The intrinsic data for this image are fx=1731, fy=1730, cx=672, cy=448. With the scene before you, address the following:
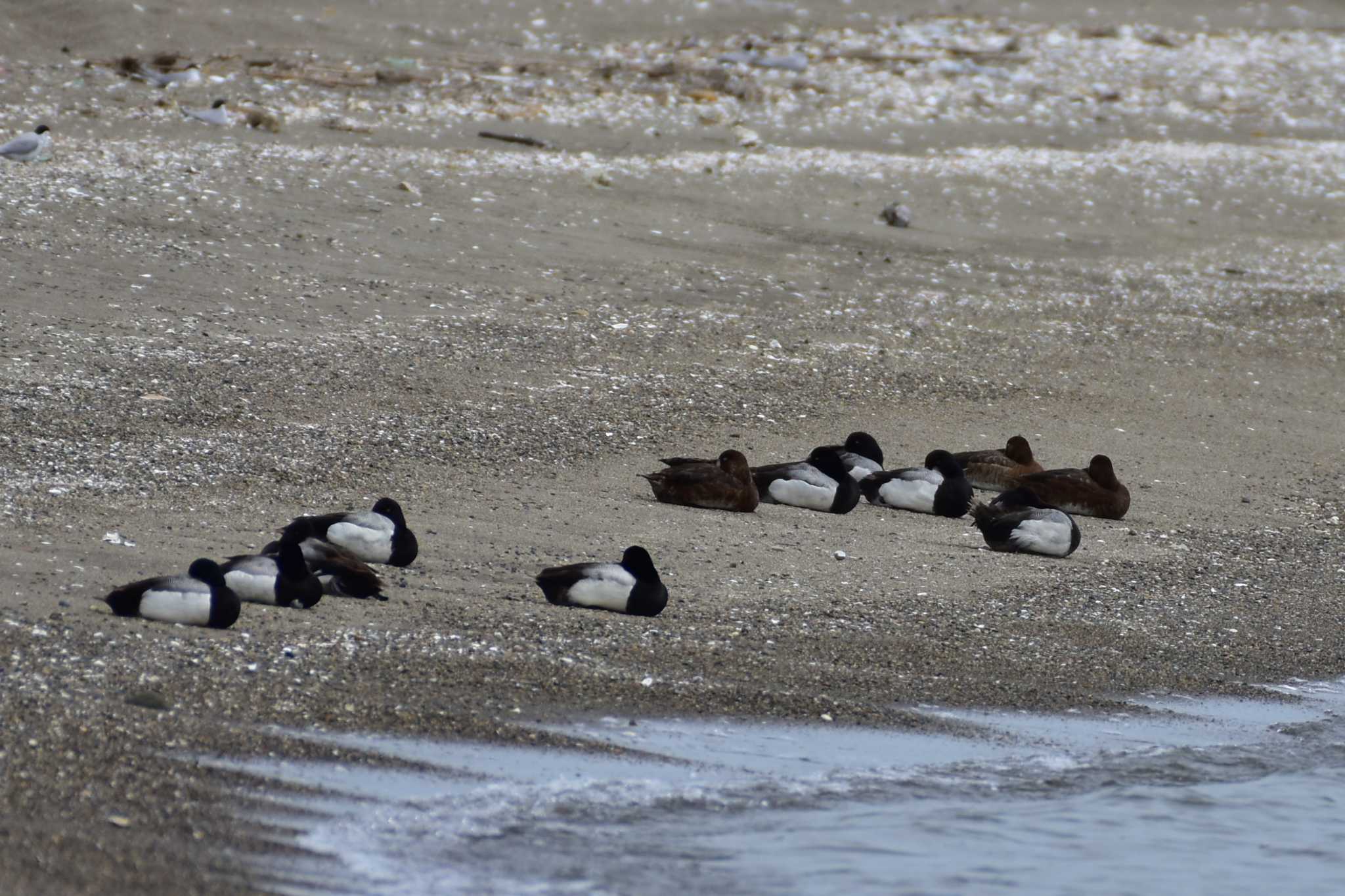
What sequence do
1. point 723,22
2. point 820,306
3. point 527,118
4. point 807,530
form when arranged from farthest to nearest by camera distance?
point 723,22 → point 527,118 → point 820,306 → point 807,530

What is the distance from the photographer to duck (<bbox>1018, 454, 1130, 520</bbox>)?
9.25 metres

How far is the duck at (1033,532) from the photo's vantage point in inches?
333

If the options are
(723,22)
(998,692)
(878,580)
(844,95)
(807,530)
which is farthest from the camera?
(723,22)

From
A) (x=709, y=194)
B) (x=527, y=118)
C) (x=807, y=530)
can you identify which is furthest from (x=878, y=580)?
(x=527, y=118)

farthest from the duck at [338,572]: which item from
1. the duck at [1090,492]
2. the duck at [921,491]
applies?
the duck at [1090,492]

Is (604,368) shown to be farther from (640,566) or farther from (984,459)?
(640,566)

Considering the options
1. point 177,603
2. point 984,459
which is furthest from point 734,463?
point 177,603

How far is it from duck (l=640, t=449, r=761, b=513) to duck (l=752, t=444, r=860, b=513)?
0.13 metres

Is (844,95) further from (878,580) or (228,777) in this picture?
(228,777)

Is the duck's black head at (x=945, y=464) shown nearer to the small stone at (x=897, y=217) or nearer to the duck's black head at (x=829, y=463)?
the duck's black head at (x=829, y=463)

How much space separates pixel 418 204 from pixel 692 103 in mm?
5424

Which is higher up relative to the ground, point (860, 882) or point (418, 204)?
point (418, 204)

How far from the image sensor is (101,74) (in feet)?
52.2

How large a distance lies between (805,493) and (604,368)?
2476 mm
